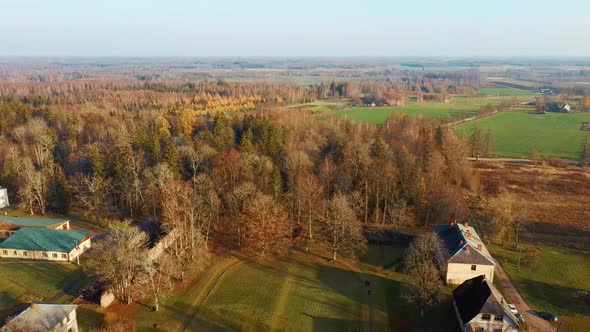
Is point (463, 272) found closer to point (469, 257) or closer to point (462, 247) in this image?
point (469, 257)

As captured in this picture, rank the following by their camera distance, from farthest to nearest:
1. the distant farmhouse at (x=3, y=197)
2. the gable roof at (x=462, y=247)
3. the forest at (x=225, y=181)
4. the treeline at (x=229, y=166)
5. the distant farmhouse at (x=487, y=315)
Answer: the distant farmhouse at (x=3, y=197), the treeline at (x=229, y=166), the forest at (x=225, y=181), the gable roof at (x=462, y=247), the distant farmhouse at (x=487, y=315)

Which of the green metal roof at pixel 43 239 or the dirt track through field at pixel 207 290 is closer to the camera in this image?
the dirt track through field at pixel 207 290

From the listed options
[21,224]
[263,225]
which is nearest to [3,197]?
[21,224]

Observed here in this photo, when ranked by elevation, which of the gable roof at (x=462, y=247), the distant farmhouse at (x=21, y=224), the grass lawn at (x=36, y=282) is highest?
the gable roof at (x=462, y=247)

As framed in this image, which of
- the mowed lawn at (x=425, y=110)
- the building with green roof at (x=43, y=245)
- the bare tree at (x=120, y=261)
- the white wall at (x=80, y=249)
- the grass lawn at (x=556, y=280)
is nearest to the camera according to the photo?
the grass lawn at (x=556, y=280)

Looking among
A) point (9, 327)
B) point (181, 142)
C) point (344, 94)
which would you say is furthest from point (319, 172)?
point (344, 94)

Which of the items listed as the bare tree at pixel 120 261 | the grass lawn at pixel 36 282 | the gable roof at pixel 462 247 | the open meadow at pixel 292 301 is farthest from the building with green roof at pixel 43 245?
the gable roof at pixel 462 247

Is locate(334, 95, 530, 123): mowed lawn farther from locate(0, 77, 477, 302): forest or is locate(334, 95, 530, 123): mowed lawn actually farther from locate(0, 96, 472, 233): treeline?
locate(0, 96, 472, 233): treeline

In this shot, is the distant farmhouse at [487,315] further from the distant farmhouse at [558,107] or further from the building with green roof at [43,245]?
the distant farmhouse at [558,107]
